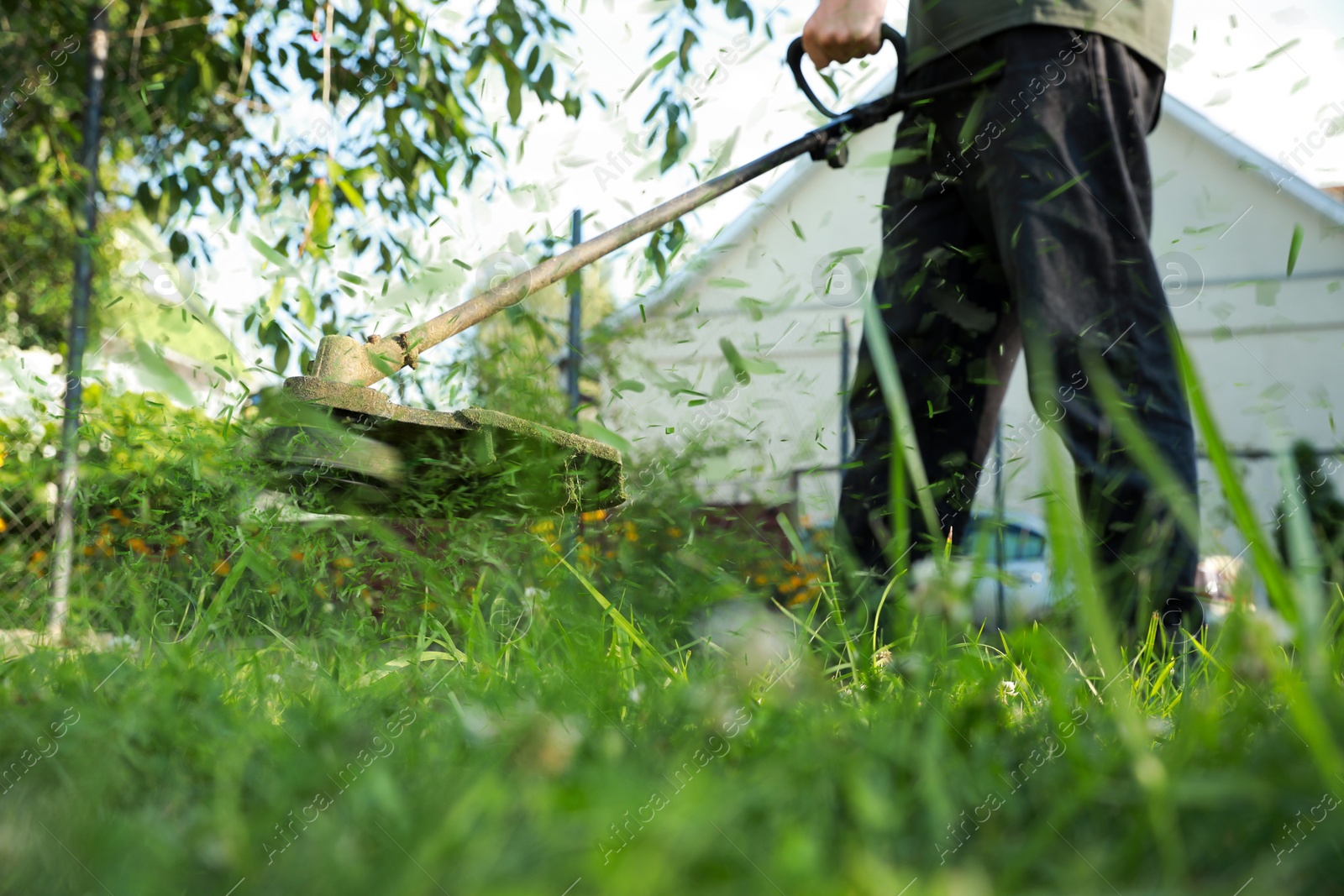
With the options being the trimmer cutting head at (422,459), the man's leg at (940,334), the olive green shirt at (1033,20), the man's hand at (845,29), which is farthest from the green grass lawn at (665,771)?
the man's hand at (845,29)

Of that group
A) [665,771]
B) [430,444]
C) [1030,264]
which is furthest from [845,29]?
[665,771]

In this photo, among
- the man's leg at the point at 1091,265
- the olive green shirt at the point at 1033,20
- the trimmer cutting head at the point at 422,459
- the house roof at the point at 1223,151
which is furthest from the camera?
the house roof at the point at 1223,151

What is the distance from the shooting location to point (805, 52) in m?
1.96

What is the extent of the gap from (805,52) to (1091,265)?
30.9 inches

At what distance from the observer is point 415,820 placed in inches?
19.0

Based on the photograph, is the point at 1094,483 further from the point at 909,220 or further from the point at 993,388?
the point at 909,220

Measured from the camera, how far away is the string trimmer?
121cm

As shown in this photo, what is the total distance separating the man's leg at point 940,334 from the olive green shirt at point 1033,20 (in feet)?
0.20

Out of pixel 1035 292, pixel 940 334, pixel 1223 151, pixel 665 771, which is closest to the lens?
pixel 665 771

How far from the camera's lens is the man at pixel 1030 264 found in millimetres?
1527

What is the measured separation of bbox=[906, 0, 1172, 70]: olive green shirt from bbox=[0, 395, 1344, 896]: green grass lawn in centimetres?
112

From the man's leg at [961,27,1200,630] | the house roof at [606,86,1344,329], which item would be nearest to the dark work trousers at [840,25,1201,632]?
the man's leg at [961,27,1200,630]

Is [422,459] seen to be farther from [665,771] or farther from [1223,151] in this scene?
[1223,151]

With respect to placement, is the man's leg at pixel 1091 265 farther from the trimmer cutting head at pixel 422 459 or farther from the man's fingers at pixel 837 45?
the trimmer cutting head at pixel 422 459
